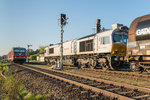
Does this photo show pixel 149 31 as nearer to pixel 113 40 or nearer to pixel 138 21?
pixel 138 21

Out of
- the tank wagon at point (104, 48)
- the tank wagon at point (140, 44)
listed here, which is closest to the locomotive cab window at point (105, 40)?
the tank wagon at point (104, 48)

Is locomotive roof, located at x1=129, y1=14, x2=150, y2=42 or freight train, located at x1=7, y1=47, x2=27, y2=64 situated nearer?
locomotive roof, located at x1=129, y1=14, x2=150, y2=42

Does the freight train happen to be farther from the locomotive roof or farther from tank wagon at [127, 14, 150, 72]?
the locomotive roof

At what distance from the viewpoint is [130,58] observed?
950cm

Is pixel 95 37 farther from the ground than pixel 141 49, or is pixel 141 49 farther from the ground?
pixel 95 37

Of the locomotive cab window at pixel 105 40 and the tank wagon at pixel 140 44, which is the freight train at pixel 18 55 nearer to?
the locomotive cab window at pixel 105 40

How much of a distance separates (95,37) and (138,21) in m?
5.49

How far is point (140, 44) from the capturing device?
866 cm

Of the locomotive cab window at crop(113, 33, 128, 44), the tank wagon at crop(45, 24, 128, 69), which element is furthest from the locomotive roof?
the locomotive cab window at crop(113, 33, 128, 44)

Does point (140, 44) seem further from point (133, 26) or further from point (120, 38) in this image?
point (120, 38)

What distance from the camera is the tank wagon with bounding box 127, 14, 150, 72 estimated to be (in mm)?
8320

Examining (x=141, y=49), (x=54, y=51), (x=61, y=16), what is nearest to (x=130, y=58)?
(x=141, y=49)

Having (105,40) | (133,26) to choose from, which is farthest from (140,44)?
→ (105,40)

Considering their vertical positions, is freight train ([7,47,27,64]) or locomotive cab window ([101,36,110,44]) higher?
locomotive cab window ([101,36,110,44])
